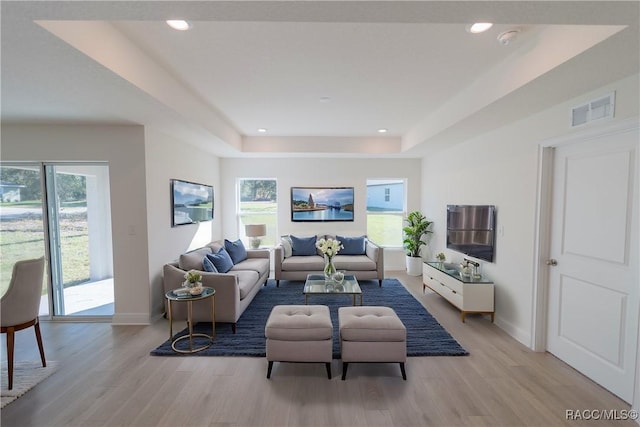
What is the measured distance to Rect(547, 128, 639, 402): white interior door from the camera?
216 cm

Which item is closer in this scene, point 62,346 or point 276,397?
point 276,397

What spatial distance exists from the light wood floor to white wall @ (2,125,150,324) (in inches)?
40.3

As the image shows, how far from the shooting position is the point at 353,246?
5.47 metres

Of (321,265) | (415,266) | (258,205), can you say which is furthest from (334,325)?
(258,205)

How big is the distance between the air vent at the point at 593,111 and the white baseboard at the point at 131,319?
4.90 meters

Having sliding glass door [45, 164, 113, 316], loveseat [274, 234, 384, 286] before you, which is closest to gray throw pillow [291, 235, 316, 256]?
loveseat [274, 234, 384, 286]

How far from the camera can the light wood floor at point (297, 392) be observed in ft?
6.59

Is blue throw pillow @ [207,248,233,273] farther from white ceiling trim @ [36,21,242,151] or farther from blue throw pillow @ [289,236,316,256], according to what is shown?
white ceiling trim @ [36,21,242,151]

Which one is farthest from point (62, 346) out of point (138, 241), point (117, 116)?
point (117, 116)

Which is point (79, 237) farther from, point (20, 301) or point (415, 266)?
point (415, 266)

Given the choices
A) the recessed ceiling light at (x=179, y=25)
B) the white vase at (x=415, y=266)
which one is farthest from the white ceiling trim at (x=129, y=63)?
the white vase at (x=415, y=266)

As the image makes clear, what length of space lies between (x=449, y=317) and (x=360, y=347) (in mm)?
1872

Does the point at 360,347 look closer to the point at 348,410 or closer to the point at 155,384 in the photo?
the point at 348,410

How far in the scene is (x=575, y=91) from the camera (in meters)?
2.34
